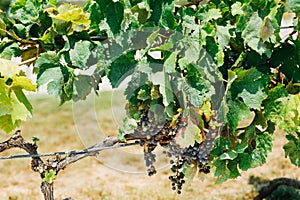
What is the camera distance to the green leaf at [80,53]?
2.12 metres

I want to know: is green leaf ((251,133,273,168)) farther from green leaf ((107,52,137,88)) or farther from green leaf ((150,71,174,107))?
green leaf ((107,52,137,88))

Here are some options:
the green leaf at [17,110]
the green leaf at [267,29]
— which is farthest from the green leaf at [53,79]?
the green leaf at [267,29]

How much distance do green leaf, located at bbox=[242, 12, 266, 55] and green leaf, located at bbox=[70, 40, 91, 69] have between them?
58 cm

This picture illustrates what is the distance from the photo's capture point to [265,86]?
2197 mm

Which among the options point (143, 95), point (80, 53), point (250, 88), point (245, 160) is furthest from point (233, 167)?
point (80, 53)

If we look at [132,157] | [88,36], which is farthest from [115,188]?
[88,36]

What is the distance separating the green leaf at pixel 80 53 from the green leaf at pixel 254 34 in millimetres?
583

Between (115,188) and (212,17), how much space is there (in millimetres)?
2999

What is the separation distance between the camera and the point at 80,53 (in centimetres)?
213

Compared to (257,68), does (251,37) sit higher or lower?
higher

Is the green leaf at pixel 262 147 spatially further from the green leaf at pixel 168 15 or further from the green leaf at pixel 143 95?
the green leaf at pixel 168 15

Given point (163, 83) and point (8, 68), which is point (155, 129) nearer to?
point (163, 83)

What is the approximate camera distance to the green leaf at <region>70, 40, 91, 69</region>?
212 centimetres

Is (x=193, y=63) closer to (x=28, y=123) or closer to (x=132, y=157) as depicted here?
(x=132, y=157)
